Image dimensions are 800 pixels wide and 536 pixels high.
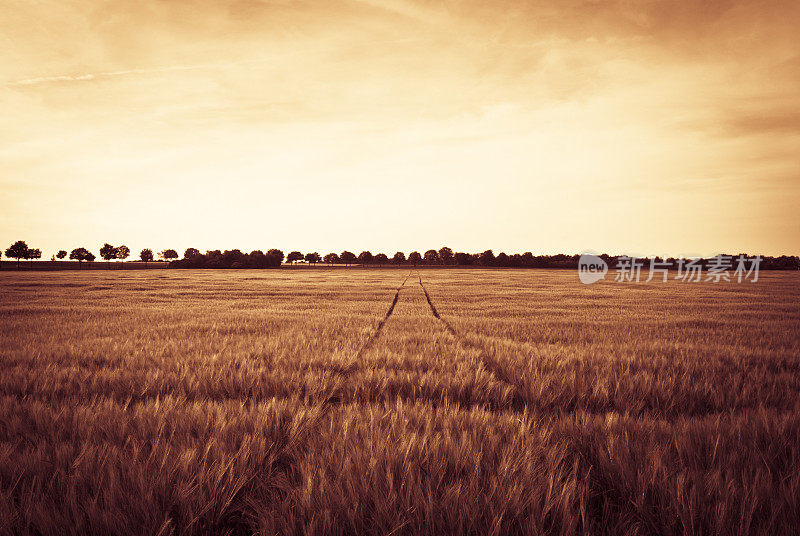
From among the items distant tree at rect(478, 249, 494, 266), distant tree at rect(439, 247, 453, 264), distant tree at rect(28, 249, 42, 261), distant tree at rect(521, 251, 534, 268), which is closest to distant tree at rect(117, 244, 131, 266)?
distant tree at rect(28, 249, 42, 261)

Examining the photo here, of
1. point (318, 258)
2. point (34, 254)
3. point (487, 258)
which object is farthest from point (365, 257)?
point (34, 254)

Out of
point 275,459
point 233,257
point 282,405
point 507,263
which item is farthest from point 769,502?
point 507,263

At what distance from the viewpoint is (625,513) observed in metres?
1.76

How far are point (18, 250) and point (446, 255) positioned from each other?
183m

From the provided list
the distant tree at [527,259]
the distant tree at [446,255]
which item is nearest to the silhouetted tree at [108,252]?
the distant tree at [446,255]

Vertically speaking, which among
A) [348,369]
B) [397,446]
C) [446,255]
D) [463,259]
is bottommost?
[348,369]

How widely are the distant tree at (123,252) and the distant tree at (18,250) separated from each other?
30720 millimetres

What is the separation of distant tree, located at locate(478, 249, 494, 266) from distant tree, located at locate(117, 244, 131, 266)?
574 feet

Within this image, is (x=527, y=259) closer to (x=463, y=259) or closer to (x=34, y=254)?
(x=463, y=259)

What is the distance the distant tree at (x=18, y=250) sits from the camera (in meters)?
137

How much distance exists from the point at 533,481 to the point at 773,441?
207 cm

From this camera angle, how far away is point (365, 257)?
165375 millimetres

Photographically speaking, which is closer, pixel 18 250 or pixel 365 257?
pixel 18 250

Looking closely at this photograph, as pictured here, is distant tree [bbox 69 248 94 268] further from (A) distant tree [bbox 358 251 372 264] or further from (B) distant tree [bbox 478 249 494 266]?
(B) distant tree [bbox 478 249 494 266]
